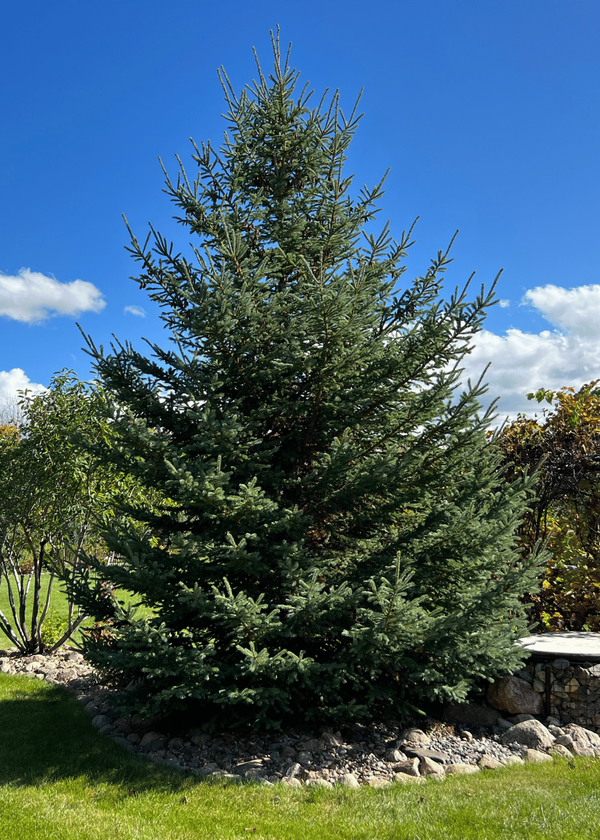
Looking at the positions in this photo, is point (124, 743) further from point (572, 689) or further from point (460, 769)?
point (572, 689)

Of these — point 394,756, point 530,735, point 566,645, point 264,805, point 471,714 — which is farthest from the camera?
point 566,645

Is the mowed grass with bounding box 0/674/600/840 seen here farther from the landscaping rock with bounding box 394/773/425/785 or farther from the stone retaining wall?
the stone retaining wall

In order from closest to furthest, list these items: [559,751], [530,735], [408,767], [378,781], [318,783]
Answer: [318,783]
[378,781]
[408,767]
[559,751]
[530,735]

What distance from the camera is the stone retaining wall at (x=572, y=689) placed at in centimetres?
631

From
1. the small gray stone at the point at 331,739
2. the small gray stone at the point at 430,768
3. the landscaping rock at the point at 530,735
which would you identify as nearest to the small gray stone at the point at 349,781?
the small gray stone at the point at 331,739

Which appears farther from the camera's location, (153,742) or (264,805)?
(153,742)

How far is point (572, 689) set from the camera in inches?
251

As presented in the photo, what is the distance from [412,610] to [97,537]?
19.7 feet

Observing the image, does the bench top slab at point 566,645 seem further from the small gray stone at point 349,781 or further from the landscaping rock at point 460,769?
the small gray stone at point 349,781

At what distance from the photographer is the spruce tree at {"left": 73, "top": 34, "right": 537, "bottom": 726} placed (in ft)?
16.4

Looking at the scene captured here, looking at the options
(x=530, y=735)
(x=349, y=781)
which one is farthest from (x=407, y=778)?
(x=530, y=735)

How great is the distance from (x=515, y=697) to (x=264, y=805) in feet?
11.0

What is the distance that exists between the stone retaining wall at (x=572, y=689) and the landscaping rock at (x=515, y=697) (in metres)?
0.11

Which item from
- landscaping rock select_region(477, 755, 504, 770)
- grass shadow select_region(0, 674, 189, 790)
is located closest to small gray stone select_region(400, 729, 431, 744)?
landscaping rock select_region(477, 755, 504, 770)
